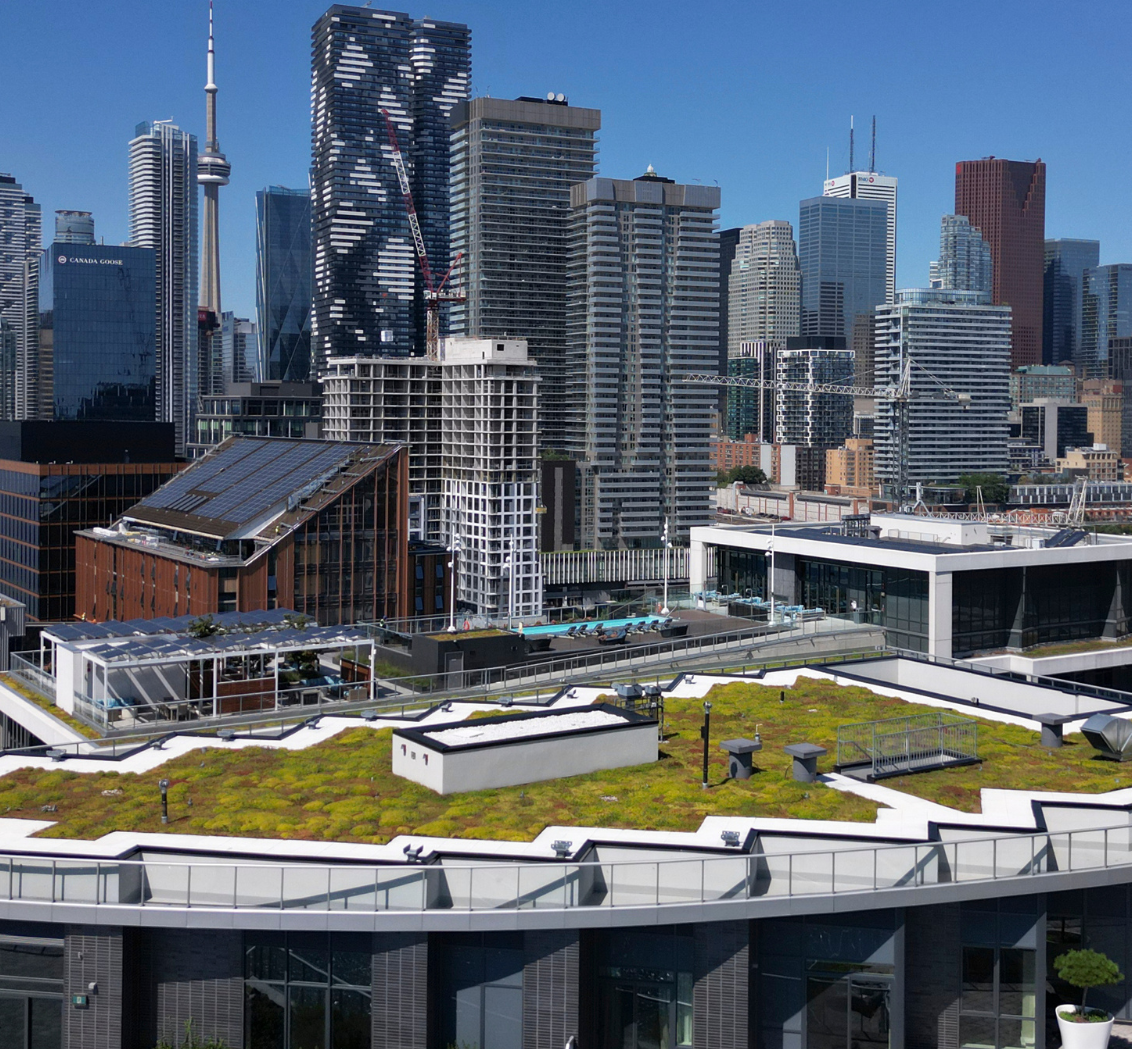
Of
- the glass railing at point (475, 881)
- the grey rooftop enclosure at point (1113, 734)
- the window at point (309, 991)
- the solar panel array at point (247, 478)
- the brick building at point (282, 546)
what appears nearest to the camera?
the glass railing at point (475, 881)

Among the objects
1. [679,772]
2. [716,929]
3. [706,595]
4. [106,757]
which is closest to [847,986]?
[716,929]

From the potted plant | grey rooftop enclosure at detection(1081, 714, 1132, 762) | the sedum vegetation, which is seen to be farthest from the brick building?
the potted plant

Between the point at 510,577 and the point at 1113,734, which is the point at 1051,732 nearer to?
the point at 1113,734

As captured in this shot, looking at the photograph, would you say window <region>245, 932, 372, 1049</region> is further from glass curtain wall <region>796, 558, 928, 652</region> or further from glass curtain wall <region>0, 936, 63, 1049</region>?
glass curtain wall <region>796, 558, 928, 652</region>

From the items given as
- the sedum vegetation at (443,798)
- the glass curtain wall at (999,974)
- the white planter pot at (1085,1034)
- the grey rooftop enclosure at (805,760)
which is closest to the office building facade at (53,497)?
the sedum vegetation at (443,798)

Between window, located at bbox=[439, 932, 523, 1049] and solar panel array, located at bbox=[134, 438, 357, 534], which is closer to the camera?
window, located at bbox=[439, 932, 523, 1049]

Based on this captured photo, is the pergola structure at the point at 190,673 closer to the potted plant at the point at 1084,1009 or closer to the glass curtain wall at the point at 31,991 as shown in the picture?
the glass curtain wall at the point at 31,991

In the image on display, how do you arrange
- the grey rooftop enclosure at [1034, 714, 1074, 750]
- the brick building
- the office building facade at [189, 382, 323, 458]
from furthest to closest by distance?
the office building facade at [189, 382, 323, 458] < the brick building < the grey rooftop enclosure at [1034, 714, 1074, 750]
